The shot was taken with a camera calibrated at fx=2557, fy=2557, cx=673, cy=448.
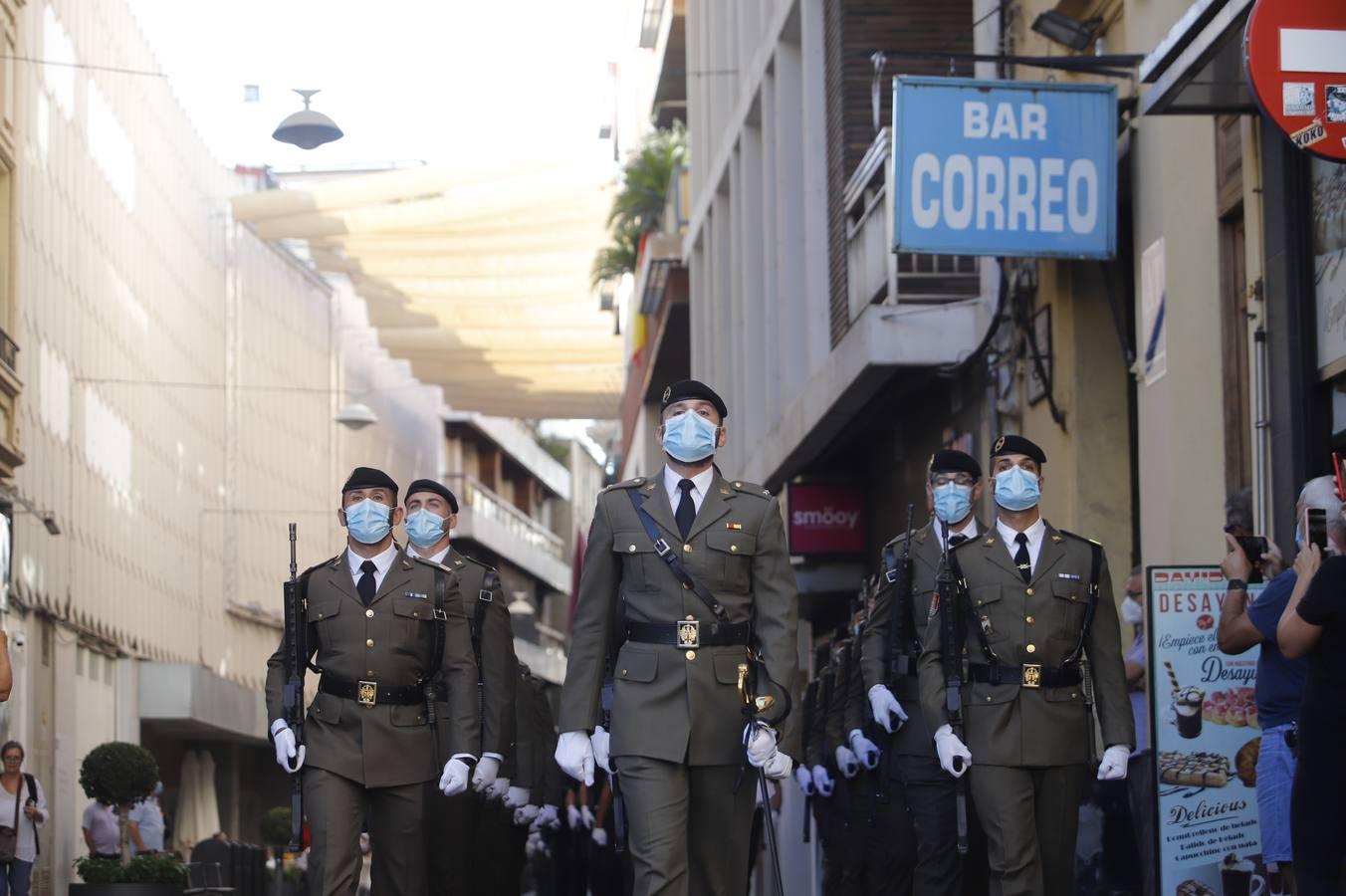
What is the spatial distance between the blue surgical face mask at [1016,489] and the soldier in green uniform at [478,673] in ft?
9.00

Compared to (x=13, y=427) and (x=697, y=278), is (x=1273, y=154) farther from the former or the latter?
(x=697, y=278)

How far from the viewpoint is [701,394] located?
10445mm

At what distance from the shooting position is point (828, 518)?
29.8 metres

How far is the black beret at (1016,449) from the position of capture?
1137 centimetres

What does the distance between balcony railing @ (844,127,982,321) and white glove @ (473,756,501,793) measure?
1015 centimetres

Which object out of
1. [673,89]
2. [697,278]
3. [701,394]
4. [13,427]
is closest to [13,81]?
[13,427]

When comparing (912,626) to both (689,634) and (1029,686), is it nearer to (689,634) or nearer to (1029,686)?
(1029,686)

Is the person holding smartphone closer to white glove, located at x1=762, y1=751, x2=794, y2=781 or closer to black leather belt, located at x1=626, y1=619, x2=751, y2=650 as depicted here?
white glove, located at x1=762, y1=751, x2=794, y2=781

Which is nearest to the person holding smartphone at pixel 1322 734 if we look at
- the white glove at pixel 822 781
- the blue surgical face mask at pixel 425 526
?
the blue surgical face mask at pixel 425 526

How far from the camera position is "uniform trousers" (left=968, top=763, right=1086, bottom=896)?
34.8 ft

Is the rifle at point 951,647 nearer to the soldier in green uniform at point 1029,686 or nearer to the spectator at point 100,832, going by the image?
the soldier in green uniform at point 1029,686

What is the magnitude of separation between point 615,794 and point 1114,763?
2092 mm

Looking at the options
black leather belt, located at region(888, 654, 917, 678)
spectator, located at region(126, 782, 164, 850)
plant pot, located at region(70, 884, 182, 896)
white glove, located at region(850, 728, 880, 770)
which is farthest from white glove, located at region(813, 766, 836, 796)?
spectator, located at region(126, 782, 164, 850)

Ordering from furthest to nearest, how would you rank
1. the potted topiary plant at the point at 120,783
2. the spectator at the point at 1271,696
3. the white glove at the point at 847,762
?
the potted topiary plant at the point at 120,783 < the white glove at the point at 847,762 < the spectator at the point at 1271,696
